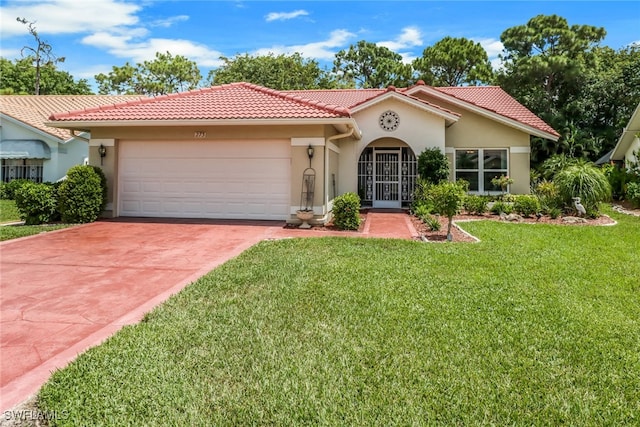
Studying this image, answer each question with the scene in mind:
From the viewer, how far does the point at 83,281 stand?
20.4 feet

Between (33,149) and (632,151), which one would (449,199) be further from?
(33,149)

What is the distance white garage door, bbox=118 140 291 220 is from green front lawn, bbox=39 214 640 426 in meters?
6.37

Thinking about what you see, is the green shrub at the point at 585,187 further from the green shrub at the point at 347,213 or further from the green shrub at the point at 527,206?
the green shrub at the point at 347,213

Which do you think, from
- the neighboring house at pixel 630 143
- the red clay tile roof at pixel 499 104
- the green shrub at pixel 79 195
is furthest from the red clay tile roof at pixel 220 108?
the neighboring house at pixel 630 143

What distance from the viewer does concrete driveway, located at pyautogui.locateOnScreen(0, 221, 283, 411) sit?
3.87 meters

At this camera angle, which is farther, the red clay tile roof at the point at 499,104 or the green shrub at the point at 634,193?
the red clay tile roof at the point at 499,104

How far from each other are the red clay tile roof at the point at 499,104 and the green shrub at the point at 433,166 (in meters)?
3.65

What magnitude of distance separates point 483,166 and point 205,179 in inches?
493

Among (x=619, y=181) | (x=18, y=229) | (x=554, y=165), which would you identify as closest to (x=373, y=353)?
(x=18, y=229)

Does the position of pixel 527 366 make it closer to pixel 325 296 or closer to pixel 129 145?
pixel 325 296

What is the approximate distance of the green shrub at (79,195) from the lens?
39.3 ft

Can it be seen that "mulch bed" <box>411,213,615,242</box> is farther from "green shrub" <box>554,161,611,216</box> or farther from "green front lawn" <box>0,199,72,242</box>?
"green front lawn" <box>0,199,72,242</box>

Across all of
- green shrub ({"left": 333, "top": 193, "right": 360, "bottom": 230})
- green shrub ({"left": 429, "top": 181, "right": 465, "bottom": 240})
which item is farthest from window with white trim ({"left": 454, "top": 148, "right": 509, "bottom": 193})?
green shrub ({"left": 429, "top": 181, "right": 465, "bottom": 240})

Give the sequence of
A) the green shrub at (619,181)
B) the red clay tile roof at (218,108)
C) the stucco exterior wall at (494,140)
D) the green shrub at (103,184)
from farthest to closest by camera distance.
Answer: the green shrub at (619,181)
the stucco exterior wall at (494,140)
the green shrub at (103,184)
the red clay tile roof at (218,108)
